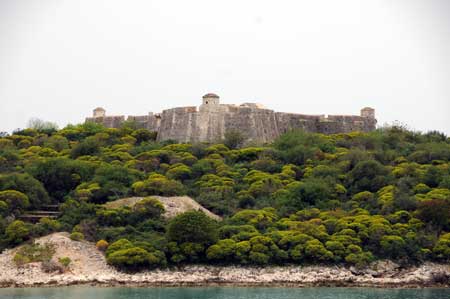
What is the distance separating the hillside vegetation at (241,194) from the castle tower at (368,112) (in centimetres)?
659

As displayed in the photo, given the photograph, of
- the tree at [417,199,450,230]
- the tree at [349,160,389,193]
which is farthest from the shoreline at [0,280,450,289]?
the tree at [349,160,389,193]

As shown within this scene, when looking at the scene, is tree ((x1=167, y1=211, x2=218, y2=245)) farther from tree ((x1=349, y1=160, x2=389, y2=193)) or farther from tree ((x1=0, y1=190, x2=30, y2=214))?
tree ((x1=349, y1=160, x2=389, y2=193))

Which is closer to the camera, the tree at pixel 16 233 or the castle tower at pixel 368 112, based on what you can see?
the tree at pixel 16 233

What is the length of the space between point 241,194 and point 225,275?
1255 centimetres

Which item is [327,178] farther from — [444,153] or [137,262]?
[137,262]

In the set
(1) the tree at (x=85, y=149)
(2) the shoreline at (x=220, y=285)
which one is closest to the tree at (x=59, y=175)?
(1) the tree at (x=85, y=149)

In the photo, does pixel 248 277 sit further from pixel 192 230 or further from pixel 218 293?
pixel 218 293

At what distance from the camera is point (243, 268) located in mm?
62844

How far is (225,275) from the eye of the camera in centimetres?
6206

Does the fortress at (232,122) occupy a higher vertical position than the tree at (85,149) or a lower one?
higher

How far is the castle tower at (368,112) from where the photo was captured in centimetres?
9700

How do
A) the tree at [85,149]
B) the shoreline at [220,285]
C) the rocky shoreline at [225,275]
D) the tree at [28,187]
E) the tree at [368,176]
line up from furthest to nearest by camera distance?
the tree at [85,149], the tree at [368,176], the tree at [28,187], the rocky shoreline at [225,275], the shoreline at [220,285]

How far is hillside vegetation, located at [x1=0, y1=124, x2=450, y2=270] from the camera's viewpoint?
6356cm

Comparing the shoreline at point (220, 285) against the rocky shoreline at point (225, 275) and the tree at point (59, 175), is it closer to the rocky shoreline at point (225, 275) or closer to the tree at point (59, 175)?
the rocky shoreline at point (225, 275)
